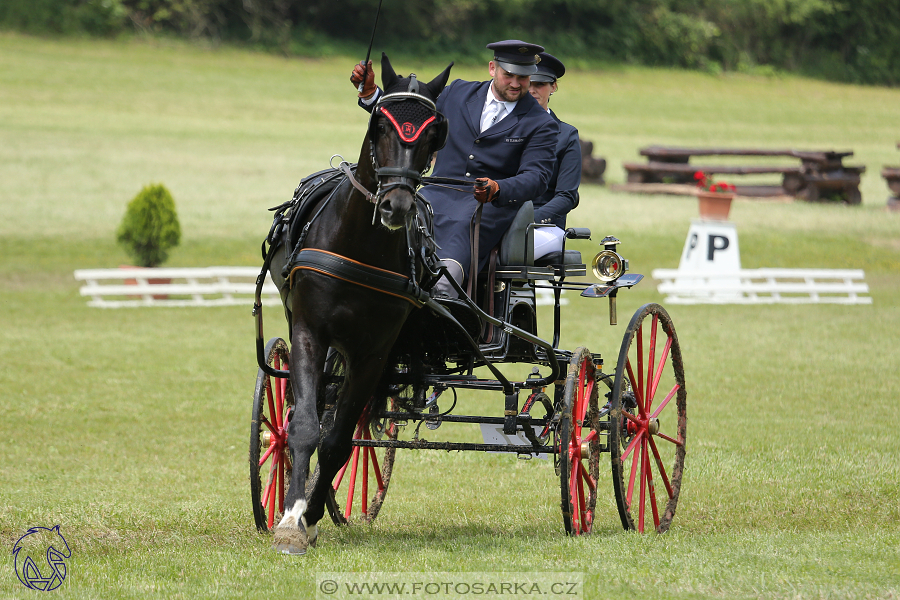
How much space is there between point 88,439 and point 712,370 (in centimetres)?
717

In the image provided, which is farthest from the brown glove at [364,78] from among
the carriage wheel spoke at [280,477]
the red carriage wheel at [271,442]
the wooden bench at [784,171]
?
the wooden bench at [784,171]

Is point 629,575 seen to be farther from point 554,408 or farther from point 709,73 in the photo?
point 709,73

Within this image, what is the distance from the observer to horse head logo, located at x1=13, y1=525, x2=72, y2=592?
455 cm

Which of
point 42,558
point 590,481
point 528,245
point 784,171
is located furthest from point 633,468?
point 784,171

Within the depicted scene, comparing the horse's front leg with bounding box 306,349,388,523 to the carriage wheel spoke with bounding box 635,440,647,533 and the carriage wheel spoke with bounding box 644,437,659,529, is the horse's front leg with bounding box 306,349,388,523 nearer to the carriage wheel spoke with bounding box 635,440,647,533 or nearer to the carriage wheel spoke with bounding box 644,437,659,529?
the carriage wheel spoke with bounding box 635,440,647,533

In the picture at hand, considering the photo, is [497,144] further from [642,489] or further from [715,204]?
[715,204]

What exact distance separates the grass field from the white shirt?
90.6 inches

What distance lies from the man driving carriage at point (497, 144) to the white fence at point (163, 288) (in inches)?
474

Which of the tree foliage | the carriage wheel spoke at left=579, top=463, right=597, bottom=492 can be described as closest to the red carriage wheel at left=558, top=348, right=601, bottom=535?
the carriage wheel spoke at left=579, top=463, right=597, bottom=492

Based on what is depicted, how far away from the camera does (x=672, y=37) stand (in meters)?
57.9

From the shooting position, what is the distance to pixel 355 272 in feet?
16.4

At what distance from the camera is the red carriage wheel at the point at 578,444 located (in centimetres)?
541

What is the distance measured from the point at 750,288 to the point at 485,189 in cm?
1423

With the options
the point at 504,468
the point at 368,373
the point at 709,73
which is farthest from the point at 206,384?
the point at 709,73
